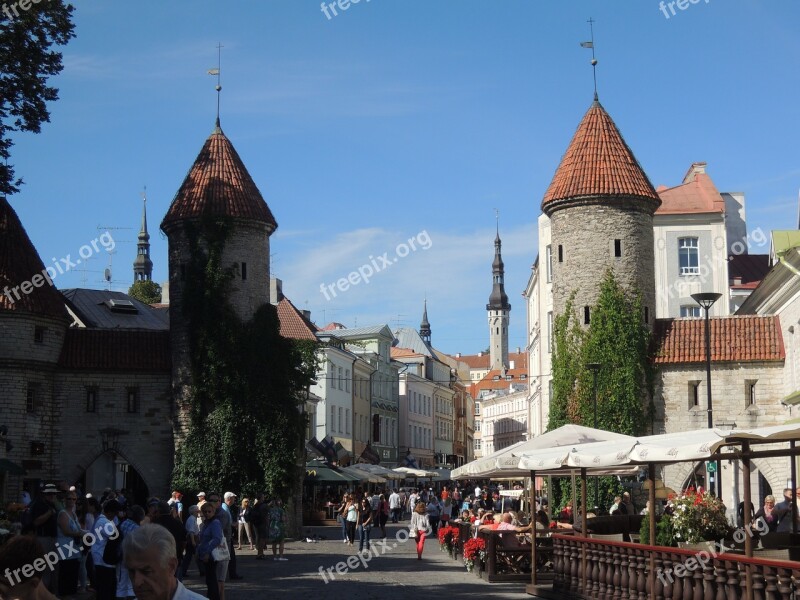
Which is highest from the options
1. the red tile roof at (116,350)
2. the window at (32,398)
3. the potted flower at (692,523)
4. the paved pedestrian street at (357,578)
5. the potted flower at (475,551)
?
the red tile roof at (116,350)

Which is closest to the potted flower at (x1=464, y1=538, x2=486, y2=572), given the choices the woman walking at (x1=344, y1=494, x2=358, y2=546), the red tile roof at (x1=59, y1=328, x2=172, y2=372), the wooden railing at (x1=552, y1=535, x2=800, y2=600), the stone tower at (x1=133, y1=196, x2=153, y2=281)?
the wooden railing at (x1=552, y1=535, x2=800, y2=600)

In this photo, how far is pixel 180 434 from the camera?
128 feet

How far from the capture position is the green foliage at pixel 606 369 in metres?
36.6

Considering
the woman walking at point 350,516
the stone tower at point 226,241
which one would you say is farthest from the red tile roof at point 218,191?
the woman walking at point 350,516

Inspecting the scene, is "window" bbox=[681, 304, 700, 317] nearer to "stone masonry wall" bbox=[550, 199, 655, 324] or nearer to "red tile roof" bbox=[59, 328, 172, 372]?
"stone masonry wall" bbox=[550, 199, 655, 324]

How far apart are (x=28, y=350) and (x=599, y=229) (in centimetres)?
1962

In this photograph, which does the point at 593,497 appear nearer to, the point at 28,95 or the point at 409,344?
the point at 28,95

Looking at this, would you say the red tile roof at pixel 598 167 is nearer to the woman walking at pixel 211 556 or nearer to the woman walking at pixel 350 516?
the woman walking at pixel 350 516

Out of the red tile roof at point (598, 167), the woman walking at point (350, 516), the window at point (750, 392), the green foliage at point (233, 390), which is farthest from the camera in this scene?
the red tile roof at point (598, 167)

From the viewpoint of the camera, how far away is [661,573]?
14.6 metres

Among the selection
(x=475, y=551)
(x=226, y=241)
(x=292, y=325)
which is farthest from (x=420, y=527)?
(x=292, y=325)

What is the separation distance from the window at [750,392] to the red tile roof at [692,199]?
21061 mm

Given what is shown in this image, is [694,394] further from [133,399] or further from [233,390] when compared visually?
[133,399]

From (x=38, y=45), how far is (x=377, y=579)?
16192mm
